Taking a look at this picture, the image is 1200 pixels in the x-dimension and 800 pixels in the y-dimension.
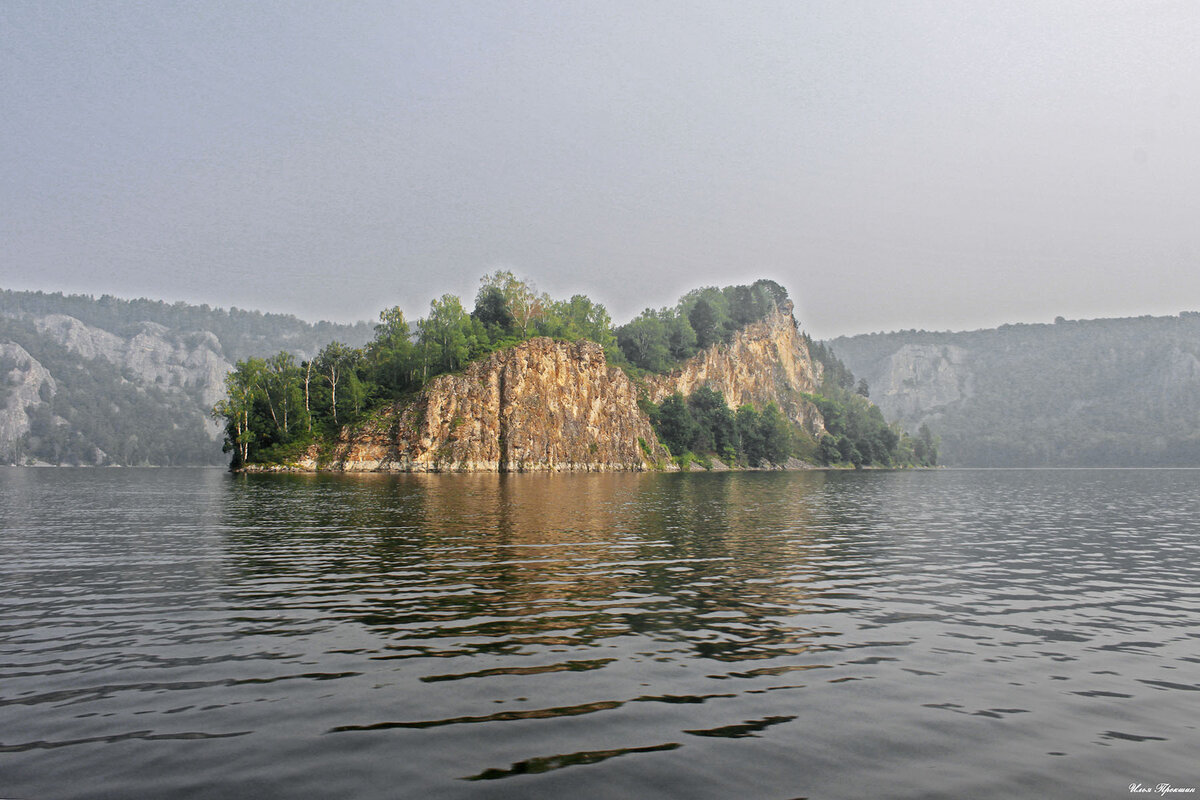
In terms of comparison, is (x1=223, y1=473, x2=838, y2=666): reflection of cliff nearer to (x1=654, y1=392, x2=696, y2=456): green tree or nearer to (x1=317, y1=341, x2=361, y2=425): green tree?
(x1=317, y1=341, x2=361, y2=425): green tree

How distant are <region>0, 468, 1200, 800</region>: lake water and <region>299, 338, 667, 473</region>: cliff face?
4307 inches

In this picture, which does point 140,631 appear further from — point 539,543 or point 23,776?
point 539,543

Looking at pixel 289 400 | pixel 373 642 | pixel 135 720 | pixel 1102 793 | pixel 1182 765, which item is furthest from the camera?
pixel 289 400

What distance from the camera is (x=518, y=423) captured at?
151 m

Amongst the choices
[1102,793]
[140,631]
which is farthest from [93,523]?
[1102,793]

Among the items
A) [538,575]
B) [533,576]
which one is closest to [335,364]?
[538,575]

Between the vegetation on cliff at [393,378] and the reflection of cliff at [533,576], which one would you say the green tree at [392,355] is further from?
the reflection of cliff at [533,576]

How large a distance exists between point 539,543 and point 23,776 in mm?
22827

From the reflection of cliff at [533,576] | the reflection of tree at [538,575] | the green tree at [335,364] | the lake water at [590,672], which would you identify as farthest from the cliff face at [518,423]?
the lake water at [590,672]

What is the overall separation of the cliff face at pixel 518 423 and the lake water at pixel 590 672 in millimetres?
109391

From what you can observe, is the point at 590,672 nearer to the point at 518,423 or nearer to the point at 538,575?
the point at 538,575

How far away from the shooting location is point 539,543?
30406 millimetres

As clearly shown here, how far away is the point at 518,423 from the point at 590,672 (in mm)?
139264

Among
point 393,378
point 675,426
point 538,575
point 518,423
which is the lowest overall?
point 538,575
